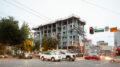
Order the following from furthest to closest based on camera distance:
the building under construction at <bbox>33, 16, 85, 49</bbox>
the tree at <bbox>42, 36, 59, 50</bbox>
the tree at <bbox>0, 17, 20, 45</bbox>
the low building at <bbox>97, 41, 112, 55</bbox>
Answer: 1. the low building at <bbox>97, 41, 112, 55</bbox>
2. the building under construction at <bbox>33, 16, 85, 49</bbox>
3. the tree at <bbox>42, 36, 59, 50</bbox>
4. the tree at <bbox>0, 17, 20, 45</bbox>

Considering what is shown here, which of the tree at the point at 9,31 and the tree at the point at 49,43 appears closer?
the tree at the point at 9,31

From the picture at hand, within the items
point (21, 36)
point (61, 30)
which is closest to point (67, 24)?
point (61, 30)

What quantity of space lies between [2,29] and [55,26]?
50516mm

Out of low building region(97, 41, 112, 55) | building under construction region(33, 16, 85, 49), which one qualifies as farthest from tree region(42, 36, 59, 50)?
low building region(97, 41, 112, 55)

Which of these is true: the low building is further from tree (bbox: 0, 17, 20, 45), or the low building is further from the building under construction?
tree (bbox: 0, 17, 20, 45)

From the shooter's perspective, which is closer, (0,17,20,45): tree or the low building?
(0,17,20,45): tree

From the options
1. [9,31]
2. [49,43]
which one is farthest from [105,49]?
[9,31]

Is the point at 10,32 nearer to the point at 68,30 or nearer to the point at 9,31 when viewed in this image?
the point at 9,31

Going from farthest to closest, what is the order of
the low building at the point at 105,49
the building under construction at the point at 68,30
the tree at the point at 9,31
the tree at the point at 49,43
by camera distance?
the low building at the point at 105,49 → the building under construction at the point at 68,30 → the tree at the point at 49,43 → the tree at the point at 9,31

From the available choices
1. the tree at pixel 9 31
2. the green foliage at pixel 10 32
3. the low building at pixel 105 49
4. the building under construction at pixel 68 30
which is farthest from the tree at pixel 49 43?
the low building at pixel 105 49

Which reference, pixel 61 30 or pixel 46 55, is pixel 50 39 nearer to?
pixel 61 30

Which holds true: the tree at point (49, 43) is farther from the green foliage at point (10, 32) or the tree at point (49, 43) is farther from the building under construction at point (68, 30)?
the green foliage at point (10, 32)

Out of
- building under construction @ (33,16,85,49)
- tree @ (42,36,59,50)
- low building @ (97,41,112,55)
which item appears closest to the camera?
tree @ (42,36,59,50)

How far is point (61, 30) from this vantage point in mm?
79062
